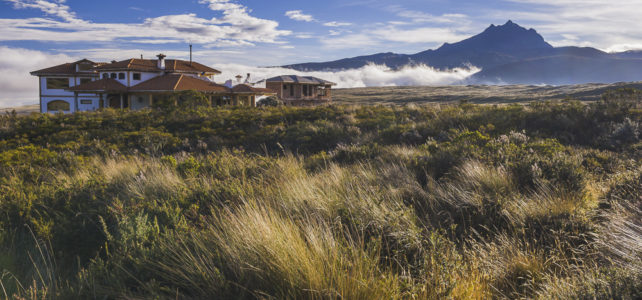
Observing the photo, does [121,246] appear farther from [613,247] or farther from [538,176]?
[538,176]

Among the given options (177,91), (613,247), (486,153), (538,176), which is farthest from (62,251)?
(177,91)

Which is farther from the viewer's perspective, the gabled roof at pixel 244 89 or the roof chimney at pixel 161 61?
the roof chimney at pixel 161 61

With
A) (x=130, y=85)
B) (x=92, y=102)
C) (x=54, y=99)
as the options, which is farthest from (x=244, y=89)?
(x=54, y=99)

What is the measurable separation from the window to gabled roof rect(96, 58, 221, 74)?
345 inches

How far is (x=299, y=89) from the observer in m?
50.4

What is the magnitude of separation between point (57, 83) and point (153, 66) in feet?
44.3

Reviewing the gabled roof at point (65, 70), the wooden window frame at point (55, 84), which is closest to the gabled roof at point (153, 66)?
the gabled roof at point (65, 70)

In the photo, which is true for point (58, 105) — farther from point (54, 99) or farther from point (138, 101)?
point (138, 101)

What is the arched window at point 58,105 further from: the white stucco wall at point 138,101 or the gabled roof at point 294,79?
the gabled roof at point 294,79

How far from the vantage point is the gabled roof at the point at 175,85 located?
109 feet

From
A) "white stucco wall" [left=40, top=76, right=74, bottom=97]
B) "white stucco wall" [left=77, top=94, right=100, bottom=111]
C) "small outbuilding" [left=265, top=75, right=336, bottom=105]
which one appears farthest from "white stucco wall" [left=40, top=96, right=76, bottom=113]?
"small outbuilding" [left=265, top=75, right=336, bottom=105]

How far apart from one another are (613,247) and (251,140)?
38.2ft

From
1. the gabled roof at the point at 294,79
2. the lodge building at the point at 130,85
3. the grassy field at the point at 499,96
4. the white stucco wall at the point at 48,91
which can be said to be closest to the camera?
the lodge building at the point at 130,85

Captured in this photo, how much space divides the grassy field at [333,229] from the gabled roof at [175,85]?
82.4 ft
